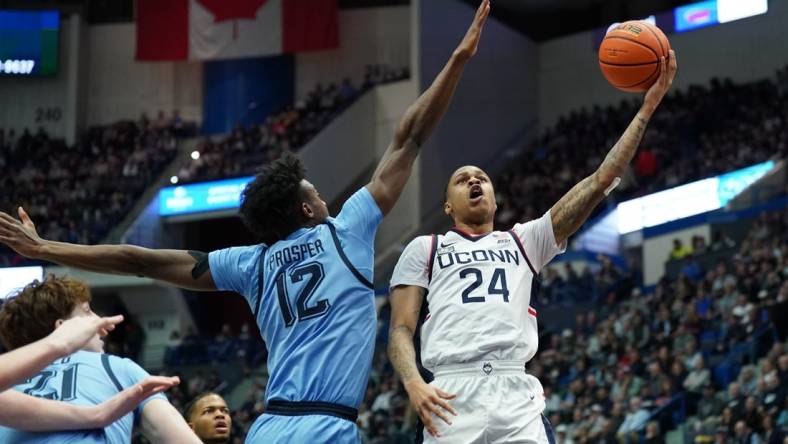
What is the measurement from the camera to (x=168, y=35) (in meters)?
32.4

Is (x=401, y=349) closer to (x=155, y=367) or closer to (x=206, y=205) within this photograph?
(x=155, y=367)

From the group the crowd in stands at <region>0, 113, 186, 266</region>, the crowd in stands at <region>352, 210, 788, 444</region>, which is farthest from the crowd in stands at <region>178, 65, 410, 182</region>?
the crowd in stands at <region>352, 210, 788, 444</region>

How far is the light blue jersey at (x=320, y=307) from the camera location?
15.2 feet

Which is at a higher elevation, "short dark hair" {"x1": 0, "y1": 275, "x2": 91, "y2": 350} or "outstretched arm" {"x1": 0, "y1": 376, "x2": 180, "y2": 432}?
"short dark hair" {"x1": 0, "y1": 275, "x2": 91, "y2": 350}

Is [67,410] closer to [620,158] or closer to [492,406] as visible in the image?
[492,406]

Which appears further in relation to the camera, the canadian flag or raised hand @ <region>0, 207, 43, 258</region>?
the canadian flag

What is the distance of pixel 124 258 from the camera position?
5.08 metres

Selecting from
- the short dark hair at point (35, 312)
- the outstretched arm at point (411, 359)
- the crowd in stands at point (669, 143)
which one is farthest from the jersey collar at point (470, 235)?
the crowd in stands at point (669, 143)

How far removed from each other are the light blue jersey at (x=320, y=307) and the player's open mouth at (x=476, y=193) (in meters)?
0.94

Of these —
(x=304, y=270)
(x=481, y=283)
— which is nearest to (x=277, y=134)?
(x=481, y=283)

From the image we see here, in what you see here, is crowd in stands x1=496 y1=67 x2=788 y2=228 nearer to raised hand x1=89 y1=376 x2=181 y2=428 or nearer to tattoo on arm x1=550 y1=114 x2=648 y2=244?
tattoo on arm x1=550 y1=114 x2=648 y2=244

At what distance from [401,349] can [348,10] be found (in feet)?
94.9

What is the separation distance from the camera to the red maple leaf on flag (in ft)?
104

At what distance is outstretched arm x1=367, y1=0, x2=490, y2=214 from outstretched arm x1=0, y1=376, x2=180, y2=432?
1.47 metres
